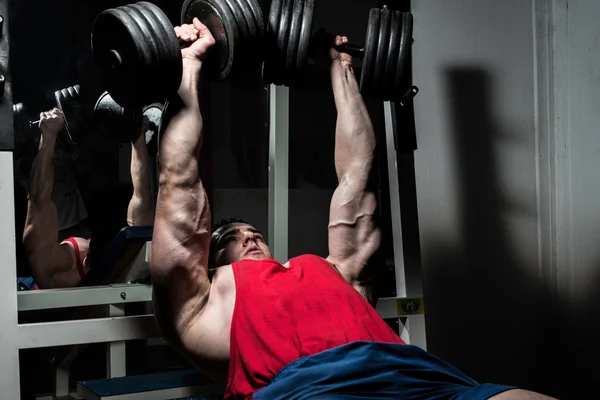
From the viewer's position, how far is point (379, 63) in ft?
7.19

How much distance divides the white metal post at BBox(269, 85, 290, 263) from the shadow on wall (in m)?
0.71

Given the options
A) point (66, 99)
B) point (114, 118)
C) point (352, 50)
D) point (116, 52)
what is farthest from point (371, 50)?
point (66, 99)

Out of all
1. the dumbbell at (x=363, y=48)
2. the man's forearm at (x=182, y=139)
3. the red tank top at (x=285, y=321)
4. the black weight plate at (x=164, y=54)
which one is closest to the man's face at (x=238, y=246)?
the red tank top at (x=285, y=321)

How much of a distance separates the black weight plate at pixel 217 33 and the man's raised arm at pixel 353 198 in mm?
437

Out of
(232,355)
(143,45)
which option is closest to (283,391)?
(232,355)

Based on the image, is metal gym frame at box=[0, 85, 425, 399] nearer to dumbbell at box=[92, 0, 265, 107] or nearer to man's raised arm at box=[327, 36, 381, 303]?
man's raised arm at box=[327, 36, 381, 303]

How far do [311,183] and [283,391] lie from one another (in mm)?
2197

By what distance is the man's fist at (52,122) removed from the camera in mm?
2904

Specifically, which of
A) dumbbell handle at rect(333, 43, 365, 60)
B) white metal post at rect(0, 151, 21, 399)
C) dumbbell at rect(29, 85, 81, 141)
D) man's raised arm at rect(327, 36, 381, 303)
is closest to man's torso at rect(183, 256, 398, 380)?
man's raised arm at rect(327, 36, 381, 303)

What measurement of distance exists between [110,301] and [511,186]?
186 cm

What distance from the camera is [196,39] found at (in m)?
2.08

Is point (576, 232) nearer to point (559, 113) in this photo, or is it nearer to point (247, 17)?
point (559, 113)

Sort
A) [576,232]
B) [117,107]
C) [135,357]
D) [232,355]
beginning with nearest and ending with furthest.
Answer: [232,355] < [117,107] < [576,232] < [135,357]

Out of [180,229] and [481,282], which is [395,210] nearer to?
[481,282]
